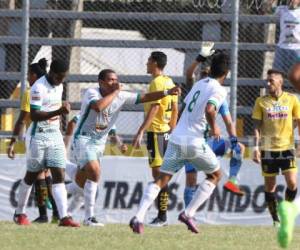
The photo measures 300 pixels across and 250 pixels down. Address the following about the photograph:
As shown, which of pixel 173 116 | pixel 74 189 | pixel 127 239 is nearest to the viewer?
pixel 127 239

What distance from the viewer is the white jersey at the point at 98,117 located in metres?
13.1

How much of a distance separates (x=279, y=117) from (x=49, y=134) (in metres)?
3.25

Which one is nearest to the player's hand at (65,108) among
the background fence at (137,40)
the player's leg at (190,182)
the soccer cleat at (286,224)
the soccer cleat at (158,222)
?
the player's leg at (190,182)

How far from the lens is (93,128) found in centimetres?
1329

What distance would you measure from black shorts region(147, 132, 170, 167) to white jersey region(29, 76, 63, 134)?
189 cm

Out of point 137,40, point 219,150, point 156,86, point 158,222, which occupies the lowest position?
point 158,222

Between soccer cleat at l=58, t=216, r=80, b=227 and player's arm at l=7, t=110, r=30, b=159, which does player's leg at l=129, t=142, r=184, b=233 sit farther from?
player's arm at l=7, t=110, r=30, b=159

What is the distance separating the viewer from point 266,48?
1706 cm

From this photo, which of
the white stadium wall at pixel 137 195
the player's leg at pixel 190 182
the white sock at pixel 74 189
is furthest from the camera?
the white stadium wall at pixel 137 195

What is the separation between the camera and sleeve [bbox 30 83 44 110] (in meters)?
12.7

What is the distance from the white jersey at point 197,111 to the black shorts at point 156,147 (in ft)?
8.26

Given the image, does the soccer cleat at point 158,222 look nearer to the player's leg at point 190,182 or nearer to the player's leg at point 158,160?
the player's leg at point 158,160

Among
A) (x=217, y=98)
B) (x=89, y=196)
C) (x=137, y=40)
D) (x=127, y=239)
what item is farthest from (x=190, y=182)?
(x=137, y=40)

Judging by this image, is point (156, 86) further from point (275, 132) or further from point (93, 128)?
point (275, 132)
